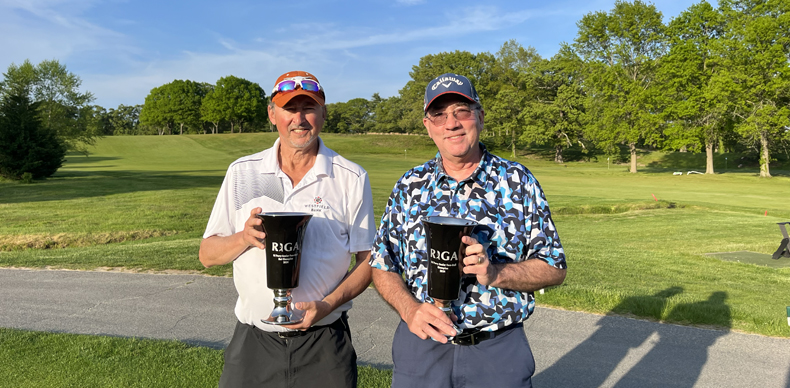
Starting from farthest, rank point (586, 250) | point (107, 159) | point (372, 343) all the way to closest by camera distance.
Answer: point (107, 159), point (586, 250), point (372, 343)

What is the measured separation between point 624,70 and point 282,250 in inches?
2344

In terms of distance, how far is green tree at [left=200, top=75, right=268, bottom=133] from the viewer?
10544 centimetres

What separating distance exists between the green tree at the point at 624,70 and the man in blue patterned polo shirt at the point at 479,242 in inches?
2091

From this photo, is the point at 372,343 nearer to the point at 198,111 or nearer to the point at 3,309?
the point at 3,309

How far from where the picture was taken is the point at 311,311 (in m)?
2.51

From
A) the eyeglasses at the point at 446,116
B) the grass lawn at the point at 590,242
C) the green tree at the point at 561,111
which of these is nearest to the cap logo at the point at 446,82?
the eyeglasses at the point at 446,116

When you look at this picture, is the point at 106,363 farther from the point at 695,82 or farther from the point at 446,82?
the point at 695,82

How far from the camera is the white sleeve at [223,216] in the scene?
9.21ft

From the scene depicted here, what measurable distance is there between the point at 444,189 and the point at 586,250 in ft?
36.1

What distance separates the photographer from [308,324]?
2492 mm

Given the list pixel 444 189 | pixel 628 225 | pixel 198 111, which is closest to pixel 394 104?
pixel 198 111

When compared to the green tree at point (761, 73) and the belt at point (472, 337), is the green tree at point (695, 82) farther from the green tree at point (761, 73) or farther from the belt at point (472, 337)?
the belt at point (472, 337)

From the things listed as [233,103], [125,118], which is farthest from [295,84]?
[125,118]

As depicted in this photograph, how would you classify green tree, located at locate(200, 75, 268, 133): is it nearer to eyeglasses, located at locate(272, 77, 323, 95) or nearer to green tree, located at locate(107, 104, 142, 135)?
green tree, located at locate(107, 104, 142, 135)
